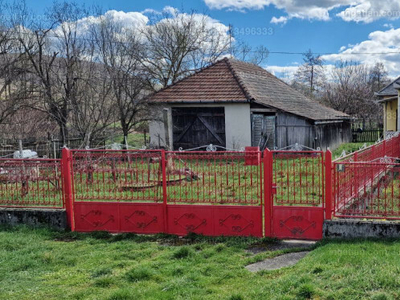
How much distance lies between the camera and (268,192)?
21.8 ft

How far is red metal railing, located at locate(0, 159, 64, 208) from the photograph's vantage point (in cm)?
790

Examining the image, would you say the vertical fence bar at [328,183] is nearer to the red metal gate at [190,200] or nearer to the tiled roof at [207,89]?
the red metal gate at [190,200]

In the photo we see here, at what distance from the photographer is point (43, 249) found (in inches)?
254

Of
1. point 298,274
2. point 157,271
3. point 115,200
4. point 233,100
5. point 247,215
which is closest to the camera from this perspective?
point 298,274

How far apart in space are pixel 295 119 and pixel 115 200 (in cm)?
1379

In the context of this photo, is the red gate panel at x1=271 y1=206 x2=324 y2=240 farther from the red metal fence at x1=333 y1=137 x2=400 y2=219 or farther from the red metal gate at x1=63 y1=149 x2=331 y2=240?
the red metal fence at x1=333 y1=137 x2=400 y2=219

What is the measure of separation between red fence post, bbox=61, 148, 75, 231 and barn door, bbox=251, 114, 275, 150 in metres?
12.3

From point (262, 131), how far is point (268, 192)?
12.3 meters

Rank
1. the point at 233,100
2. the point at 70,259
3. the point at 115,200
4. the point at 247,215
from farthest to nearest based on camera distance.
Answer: the point at 233,100, the point at 115,200, the point at 247,215, the point at 70,259

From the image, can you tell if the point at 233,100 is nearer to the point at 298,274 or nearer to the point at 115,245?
the point at 115,245

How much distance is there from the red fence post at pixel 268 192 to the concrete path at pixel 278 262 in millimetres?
791

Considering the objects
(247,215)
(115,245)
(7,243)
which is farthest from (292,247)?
(7,243)

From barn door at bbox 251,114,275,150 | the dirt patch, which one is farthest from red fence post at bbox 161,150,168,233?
barn door at bbox 251,114,275,150

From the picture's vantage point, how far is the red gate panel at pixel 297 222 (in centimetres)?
647
